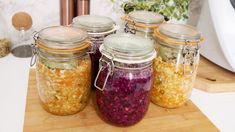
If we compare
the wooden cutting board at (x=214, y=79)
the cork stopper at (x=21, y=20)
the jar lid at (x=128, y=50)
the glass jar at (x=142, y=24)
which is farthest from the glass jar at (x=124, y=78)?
the cork stopper at (x=21, y=20)

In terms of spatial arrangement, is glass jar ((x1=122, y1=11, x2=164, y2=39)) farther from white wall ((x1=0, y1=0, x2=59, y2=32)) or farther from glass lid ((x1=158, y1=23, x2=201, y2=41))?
white wall ((x1=0, y1=0, x2=59, y2=32))

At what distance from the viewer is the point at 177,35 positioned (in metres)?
0.57

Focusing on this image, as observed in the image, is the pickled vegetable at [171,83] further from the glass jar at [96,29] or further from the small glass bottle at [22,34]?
the small glass bottle at [22,34]

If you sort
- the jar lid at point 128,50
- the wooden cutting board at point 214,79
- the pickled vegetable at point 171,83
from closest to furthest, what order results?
the jar lid at point 128,50 → the pickled vegetable at point 171,83 → the wooden cutting board at point 214,79

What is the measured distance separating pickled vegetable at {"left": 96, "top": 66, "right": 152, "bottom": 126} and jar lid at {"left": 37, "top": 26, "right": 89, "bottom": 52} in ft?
0.25

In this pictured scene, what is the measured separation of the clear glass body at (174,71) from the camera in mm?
585

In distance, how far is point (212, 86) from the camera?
782 mm

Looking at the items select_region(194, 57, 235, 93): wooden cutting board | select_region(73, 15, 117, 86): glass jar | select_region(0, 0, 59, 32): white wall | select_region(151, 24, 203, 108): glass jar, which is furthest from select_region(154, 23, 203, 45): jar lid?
select_region(0, 0, 59, 32): white wall

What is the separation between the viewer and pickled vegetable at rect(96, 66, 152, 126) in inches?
19.7

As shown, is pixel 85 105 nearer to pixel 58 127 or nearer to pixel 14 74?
pixel 58 127

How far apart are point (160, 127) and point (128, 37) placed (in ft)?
0.68

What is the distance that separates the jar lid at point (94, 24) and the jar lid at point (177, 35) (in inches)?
4.5

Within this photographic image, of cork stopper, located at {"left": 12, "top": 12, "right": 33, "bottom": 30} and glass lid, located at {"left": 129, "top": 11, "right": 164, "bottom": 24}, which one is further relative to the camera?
cork stopper, located at {"left": 12, "top": 12, "right": 33, "bottom": 30}

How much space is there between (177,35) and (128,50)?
143 mm
